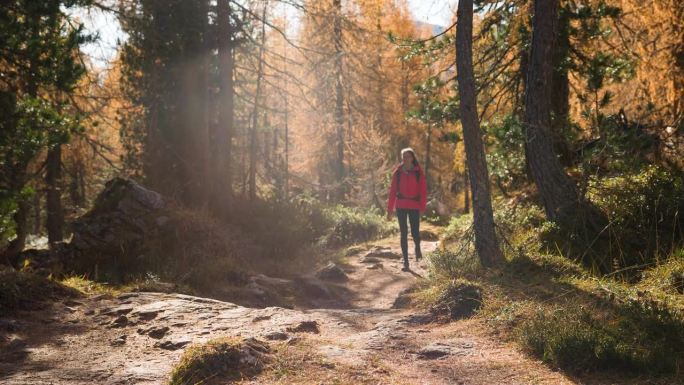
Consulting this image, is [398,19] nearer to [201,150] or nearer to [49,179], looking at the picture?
[201,150]

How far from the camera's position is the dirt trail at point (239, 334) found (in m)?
4.35

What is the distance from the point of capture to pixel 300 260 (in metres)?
12.8

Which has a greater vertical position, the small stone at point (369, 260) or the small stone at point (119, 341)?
the small stone at point (369, 260)

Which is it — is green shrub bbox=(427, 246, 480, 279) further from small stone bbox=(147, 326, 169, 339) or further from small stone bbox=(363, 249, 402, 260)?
small stone bbox=(363, 249, 402, 260)

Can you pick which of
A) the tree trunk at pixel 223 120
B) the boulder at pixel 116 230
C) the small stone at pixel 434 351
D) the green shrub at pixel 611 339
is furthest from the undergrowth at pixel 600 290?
the tree trunk at pixel 223 120

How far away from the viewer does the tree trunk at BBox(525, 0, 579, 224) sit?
7.86 metres

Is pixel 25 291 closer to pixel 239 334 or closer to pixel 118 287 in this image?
pixel 118 287

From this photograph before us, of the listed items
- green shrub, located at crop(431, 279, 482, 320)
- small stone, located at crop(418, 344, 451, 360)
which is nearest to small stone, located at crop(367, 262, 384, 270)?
green shrub, located at crop(431, 279, 482, 320)

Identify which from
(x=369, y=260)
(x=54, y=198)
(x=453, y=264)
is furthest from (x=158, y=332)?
(x=54, y=198)

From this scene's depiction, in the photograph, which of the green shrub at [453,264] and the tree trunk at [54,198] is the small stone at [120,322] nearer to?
the green shrub at [453,264]

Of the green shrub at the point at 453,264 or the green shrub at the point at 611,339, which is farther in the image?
the green shrub at the point at 453,264

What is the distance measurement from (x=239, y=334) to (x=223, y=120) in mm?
10321

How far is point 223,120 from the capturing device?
48.7 feet

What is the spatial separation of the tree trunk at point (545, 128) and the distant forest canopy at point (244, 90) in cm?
9
